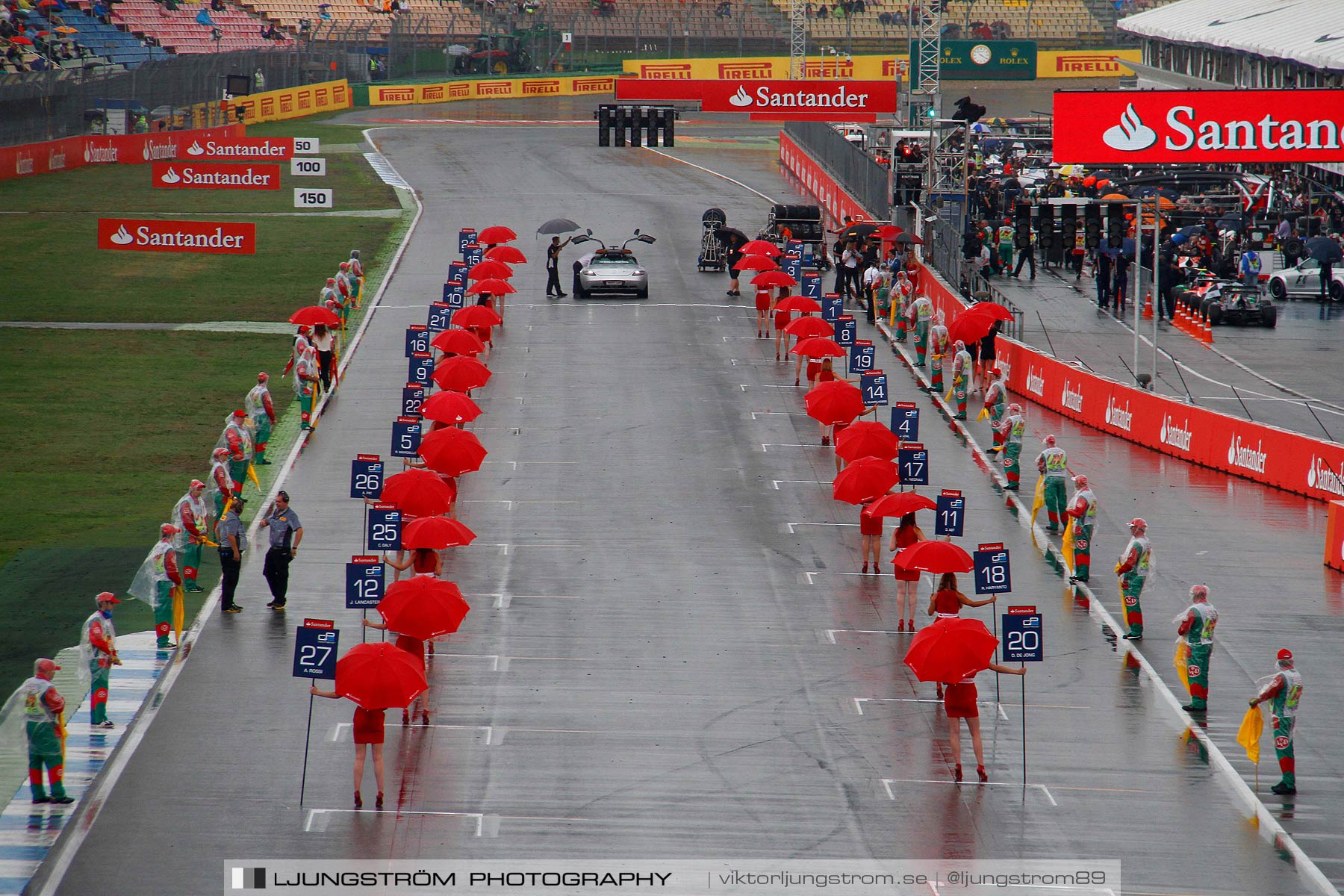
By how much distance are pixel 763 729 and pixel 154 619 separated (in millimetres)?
7661

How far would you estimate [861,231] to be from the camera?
148ft

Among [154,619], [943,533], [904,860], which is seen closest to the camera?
[904,860]

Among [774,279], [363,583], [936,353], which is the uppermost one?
[774,279]

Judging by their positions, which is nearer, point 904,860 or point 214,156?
point 904,860

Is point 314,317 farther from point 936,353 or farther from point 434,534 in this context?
point 434,534

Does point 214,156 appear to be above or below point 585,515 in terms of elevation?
above

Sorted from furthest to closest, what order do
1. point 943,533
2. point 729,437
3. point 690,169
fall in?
point 690,169
point 729,437
point 943,533

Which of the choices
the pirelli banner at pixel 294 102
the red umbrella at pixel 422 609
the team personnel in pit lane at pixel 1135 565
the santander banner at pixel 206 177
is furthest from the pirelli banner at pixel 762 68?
the red umbrella at pixel 422 609

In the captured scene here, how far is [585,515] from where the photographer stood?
25.8 metres

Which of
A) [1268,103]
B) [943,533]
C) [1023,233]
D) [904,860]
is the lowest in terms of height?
[904,860]

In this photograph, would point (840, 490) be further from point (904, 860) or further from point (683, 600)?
point (904, 860)

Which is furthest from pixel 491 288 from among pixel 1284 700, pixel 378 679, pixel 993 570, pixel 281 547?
pixel 1284 700

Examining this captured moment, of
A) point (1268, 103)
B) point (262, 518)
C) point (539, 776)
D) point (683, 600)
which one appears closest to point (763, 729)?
point (539, 776)

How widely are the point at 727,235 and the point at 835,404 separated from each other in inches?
923
